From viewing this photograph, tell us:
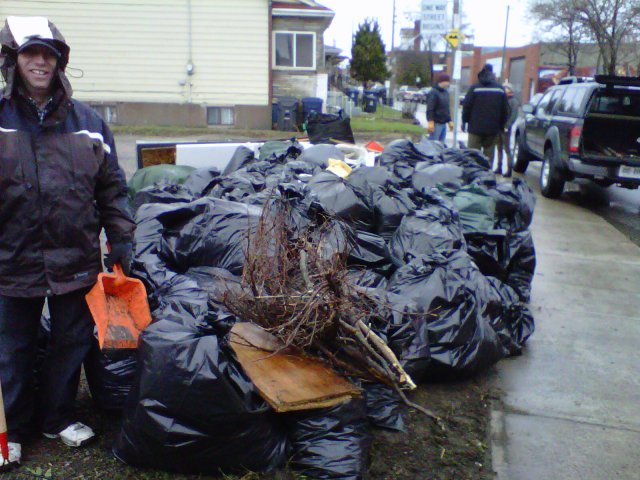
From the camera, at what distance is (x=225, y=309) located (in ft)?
10.1

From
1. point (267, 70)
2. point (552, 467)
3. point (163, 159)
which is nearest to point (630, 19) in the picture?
point (267, 70)

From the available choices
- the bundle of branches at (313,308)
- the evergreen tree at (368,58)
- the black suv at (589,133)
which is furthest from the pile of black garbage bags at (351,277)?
the evergreen tree at (368,58)

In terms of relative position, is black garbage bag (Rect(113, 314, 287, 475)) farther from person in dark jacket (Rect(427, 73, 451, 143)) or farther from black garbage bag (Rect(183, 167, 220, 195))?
person in dark jacket (Rect(427, 73, 451, 143))

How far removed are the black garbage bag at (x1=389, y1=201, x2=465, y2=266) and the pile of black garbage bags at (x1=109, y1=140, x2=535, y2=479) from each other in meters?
0.01

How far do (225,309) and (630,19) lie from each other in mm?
20597

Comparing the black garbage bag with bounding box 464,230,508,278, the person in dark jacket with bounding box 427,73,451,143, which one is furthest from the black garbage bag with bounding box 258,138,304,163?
the person in dark jacket with bounding box 427,73,451,143

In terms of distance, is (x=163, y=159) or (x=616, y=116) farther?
(x=616, y=116)

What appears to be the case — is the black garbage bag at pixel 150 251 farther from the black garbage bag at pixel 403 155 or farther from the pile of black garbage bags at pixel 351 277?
the black garbage bag at pixel 403 155

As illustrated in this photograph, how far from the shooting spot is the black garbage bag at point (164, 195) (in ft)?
16.2

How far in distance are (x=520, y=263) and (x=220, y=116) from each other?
15128mm

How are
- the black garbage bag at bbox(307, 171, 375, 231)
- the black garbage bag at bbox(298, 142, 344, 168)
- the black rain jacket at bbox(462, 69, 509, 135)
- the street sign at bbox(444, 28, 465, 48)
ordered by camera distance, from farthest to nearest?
the street sign at bbox(444, 28, 465, 48)
the black rain jacket at bbox(462, 69, 509, 135)
the black garbage bag at bbox(298, 142, 344, 168)
the black garbage bag at bbox(307, 171, 375, 231)

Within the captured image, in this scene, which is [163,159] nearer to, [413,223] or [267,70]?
[413,223]

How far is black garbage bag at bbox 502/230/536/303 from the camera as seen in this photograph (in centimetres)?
513

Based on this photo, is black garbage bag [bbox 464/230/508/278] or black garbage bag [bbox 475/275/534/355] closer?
black garbage bag [bbox 475/275/534/355]
